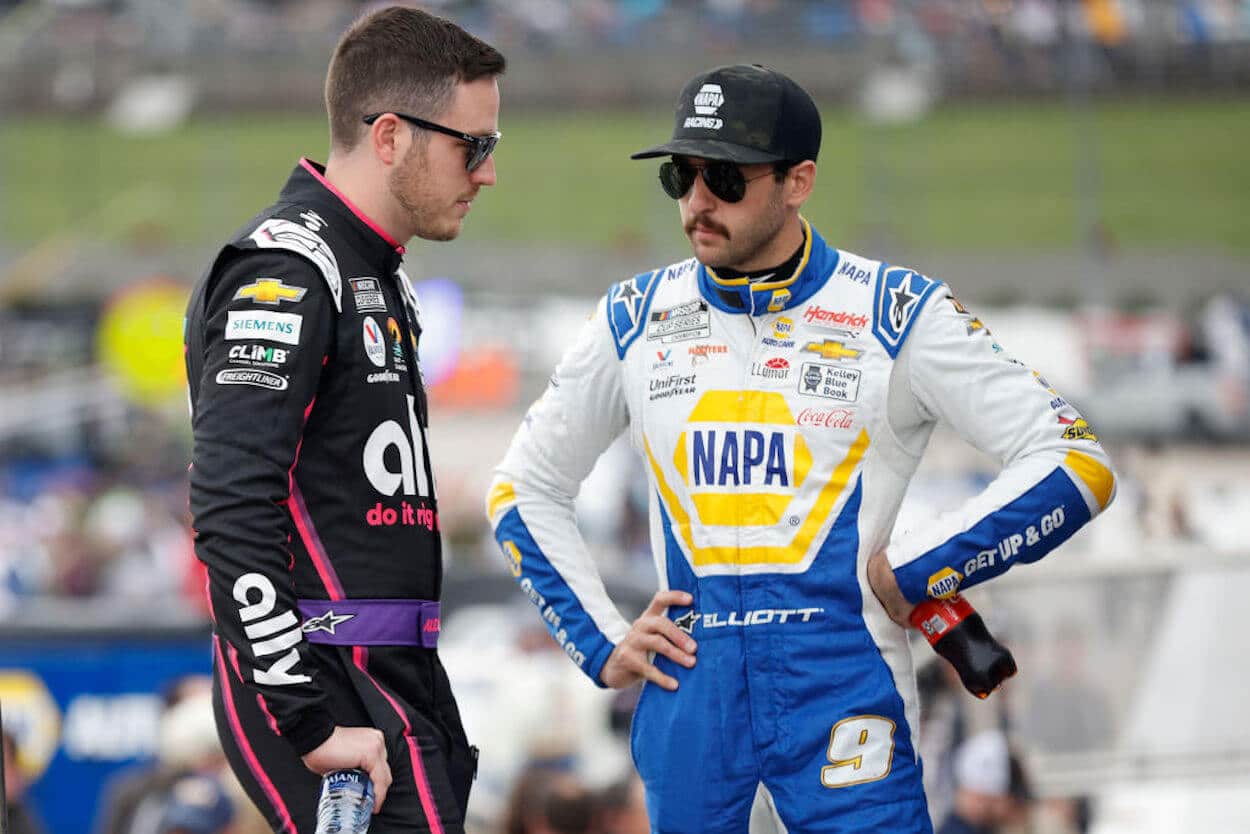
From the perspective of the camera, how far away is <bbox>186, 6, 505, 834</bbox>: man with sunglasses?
2518 millimetres

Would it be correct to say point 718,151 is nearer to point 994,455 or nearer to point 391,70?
point 391,70

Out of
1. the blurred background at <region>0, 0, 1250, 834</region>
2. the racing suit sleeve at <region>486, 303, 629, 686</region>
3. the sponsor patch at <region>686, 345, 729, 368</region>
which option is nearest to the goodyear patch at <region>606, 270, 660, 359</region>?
the racing suit sleeve at <region>486, 303, 629, 686</region>

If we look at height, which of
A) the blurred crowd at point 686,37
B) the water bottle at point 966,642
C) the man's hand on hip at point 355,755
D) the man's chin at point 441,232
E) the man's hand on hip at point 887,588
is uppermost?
the blurred crowd at point 686,37

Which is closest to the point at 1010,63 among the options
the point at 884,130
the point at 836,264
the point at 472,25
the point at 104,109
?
the point at 884,130

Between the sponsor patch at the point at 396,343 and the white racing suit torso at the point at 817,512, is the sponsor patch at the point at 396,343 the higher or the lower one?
the higher one

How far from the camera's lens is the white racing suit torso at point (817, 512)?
293 centimetres

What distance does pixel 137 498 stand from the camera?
13672 millimetres

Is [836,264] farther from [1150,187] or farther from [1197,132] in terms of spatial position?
[1197,132]

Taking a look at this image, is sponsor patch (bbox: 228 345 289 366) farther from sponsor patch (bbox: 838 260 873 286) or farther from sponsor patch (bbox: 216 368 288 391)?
sponsor patch (bbox: 838 260 873 286)

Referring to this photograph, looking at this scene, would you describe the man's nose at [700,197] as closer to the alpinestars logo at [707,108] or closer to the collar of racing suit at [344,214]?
the alpinestars logo at [707,108]

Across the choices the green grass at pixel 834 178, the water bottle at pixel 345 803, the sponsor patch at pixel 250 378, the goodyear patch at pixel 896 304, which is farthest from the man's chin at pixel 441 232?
the green grass at pixel 834 178

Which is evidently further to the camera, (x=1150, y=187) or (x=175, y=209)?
(x=175, y=209)

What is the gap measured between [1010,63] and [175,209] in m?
13.0

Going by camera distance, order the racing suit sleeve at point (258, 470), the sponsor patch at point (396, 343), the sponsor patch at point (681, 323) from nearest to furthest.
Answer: the racing suit sleeve at point (258, 470)
the sponsor patch at point (396, 343)
the sponsor patch at point (681, 323)
